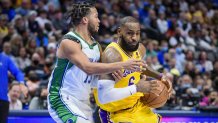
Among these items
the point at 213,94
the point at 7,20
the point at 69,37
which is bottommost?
the point at 213,94

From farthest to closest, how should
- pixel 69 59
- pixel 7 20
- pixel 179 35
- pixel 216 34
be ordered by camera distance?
pixel 216 34 < pixel 179 35 < pixel 7 20 < pixel 69 59

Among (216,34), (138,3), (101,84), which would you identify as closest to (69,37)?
(101,84)

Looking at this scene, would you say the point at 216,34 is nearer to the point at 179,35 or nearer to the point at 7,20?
the point at 179,35

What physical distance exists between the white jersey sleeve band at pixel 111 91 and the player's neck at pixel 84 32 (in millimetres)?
448

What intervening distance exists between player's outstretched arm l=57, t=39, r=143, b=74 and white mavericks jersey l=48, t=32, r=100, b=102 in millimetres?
127

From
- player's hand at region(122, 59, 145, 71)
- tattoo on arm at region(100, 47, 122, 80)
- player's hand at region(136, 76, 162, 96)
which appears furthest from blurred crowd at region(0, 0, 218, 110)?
player's hand at region(122, 59, 145, 71)

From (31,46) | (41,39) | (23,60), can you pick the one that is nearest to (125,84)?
(23,60)

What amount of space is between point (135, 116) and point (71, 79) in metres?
0.90

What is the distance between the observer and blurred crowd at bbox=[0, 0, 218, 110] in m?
10.6

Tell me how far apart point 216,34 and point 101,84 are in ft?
41.4

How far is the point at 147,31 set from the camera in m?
15.4

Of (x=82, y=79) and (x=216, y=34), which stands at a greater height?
(x=82, y=79)

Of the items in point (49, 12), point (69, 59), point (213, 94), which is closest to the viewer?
point (69, 59)

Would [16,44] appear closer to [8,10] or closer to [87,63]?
[8,10]
